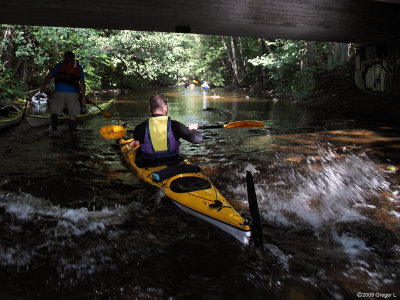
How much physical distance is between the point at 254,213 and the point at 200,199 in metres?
0.95

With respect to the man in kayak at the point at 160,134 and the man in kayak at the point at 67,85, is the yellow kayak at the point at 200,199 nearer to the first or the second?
the man in kayak at the point at 160,134

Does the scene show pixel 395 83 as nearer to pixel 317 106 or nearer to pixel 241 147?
pixel 317 106

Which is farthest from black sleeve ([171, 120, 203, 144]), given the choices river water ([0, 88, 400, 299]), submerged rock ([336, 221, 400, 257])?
submerged rock ([336, 221, 400, 257])

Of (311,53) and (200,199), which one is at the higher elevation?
(311,53)

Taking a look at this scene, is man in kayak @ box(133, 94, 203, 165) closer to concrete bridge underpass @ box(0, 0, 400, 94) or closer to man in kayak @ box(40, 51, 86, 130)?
man in kayak @ box(40, 51, 86, 130)

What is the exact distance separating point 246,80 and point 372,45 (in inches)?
902

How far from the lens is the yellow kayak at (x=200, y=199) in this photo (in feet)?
11.0

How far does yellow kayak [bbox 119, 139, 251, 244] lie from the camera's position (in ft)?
11.0

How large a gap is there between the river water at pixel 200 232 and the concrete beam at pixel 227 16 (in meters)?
3.67

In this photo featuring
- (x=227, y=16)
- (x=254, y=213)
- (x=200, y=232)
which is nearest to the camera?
(x=254, y=213)

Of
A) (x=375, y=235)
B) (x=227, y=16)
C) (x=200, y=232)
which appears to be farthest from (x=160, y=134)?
(x=227, y=16)

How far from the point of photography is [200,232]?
3816 millimetres

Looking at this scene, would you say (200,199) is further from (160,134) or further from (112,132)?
(112,132)

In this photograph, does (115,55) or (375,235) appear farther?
(115,55)
